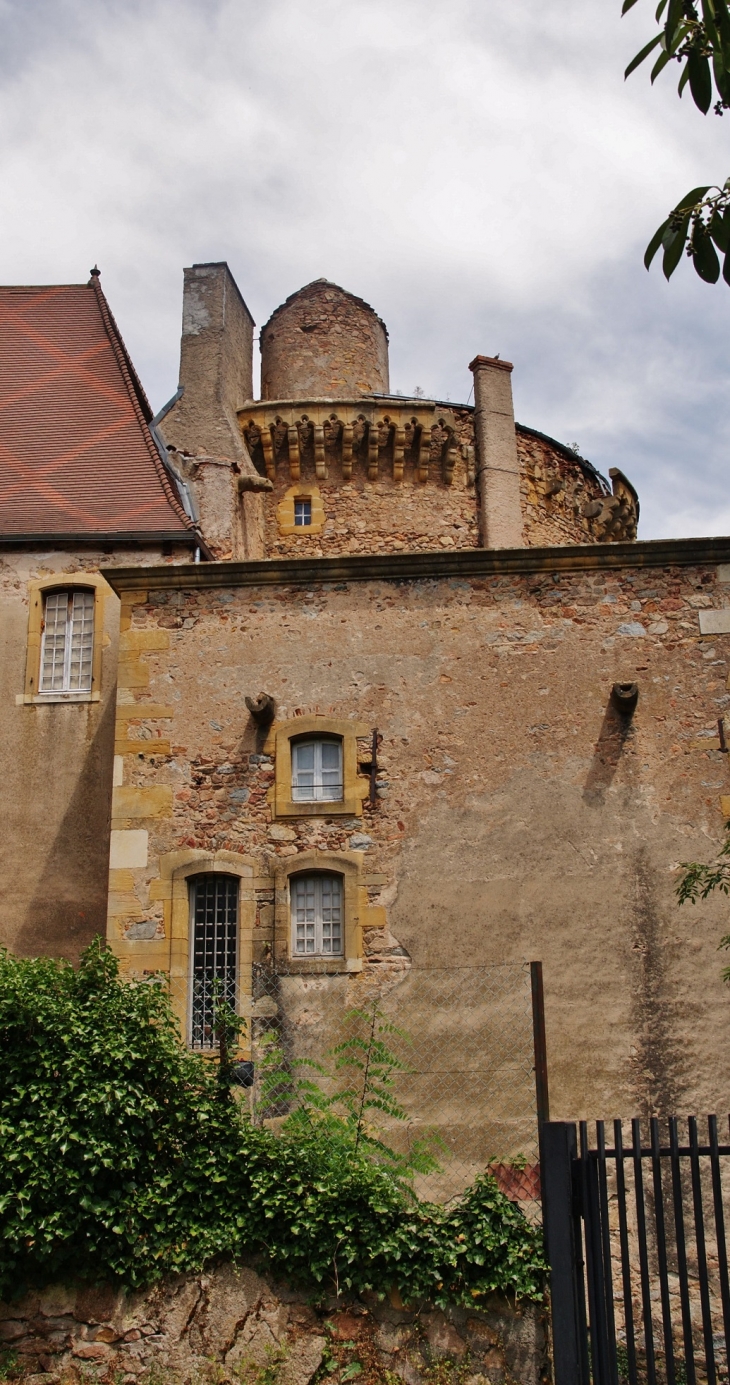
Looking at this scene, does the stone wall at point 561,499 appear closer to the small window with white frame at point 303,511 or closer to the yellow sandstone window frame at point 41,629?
the small window with white frame at point 303,511

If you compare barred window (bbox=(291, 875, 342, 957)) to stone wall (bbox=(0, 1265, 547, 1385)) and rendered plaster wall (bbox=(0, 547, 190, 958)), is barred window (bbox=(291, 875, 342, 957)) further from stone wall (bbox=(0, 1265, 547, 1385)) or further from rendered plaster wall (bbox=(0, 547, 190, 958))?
stone wall (bbox=(0, 1265, 547, 1385))

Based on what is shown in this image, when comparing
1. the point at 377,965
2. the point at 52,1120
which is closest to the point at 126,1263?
the point at 52,1120

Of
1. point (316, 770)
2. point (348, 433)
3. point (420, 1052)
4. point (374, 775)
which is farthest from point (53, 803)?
point (348, 433)

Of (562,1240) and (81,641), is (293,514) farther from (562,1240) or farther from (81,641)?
(562,1240)

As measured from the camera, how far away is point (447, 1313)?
7.41 meters

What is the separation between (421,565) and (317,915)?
11.1 ft

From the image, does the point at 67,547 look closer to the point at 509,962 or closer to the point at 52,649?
the point at 52,649

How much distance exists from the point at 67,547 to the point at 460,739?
18.1ft

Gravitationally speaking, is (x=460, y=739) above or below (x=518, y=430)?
below

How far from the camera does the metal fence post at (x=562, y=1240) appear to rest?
6445 mm

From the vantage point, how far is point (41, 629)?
47.9 ft

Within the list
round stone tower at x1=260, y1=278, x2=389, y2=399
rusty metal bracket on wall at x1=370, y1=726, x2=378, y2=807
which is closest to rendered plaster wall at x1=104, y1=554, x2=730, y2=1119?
rusty metal bracket on wall at x1=370, y1=726, x2=378, y2=807

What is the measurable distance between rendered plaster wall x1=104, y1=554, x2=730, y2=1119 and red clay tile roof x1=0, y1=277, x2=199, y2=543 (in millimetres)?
2888

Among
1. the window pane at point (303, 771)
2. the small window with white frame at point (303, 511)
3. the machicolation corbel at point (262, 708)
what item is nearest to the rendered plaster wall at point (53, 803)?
the machicolation corbel at point (262, 708)
